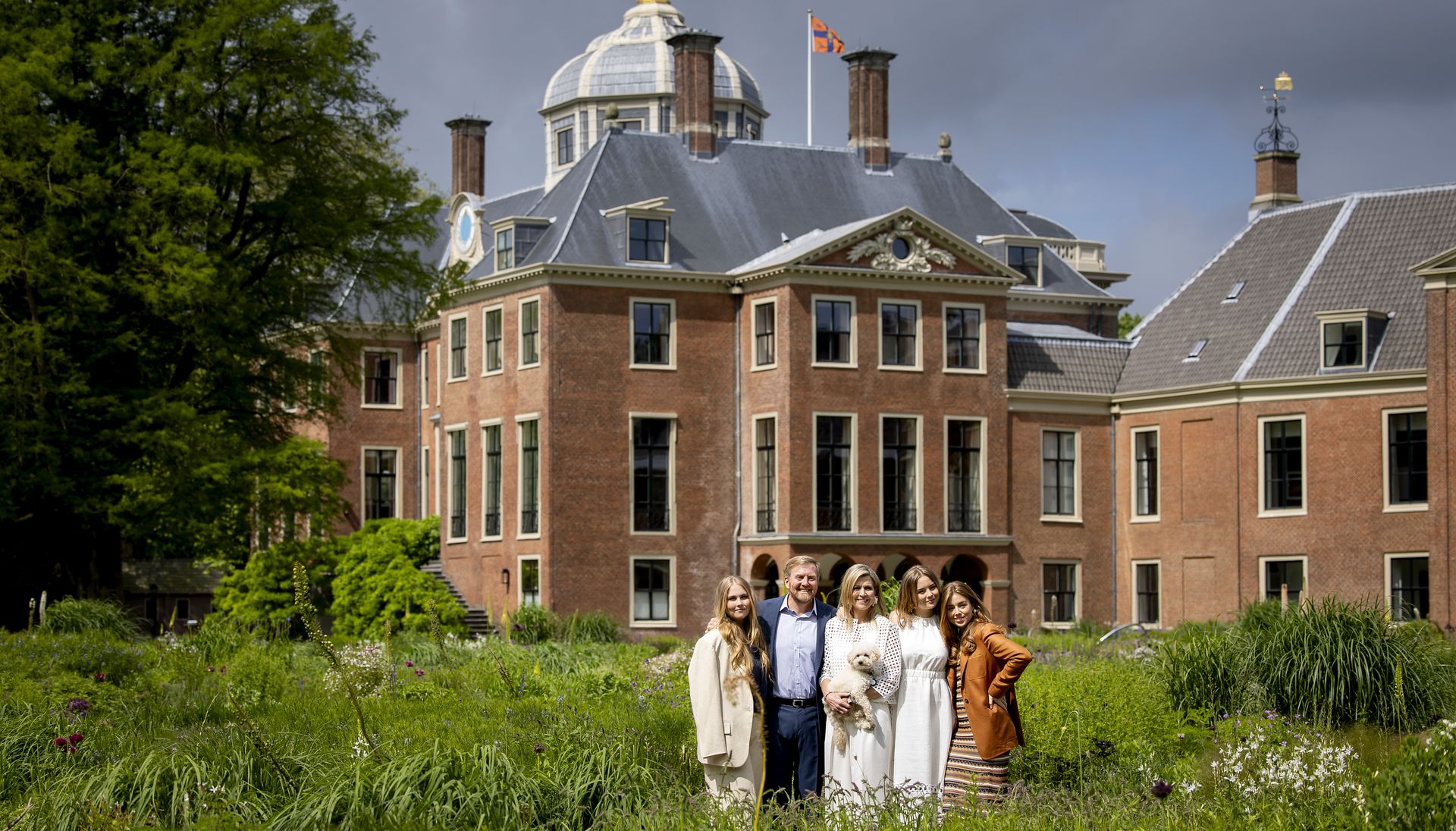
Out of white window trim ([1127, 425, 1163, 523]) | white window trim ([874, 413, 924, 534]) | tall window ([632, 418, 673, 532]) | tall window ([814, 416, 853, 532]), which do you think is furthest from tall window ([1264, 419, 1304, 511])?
tall window ([632, 418, 673, 532])

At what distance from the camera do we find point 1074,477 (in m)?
40.8

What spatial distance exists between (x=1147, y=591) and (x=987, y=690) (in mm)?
30089

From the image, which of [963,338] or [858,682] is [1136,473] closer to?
[963,338]

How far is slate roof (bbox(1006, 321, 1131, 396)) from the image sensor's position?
40656mm

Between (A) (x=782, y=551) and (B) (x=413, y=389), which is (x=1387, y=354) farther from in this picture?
(B) (x=413, y=389)

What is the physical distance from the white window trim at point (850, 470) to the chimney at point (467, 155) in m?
15.8

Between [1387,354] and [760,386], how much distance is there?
12.1 meters

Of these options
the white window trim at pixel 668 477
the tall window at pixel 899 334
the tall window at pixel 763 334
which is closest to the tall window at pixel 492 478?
the white window trim at pixel 668 477

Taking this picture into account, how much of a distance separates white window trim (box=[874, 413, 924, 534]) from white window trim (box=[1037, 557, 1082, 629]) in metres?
3.19

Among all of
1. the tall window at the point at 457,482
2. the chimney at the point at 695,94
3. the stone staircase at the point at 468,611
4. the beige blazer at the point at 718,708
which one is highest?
the chimney at the point at 695,94

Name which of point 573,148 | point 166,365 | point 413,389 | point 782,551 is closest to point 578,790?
point 166,365

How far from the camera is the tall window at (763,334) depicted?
38.8 m

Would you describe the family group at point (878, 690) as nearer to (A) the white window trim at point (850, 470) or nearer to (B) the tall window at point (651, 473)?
(A) the white window trim at point (850, 470)

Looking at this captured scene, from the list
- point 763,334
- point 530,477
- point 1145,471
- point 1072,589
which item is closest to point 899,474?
point 763,334
